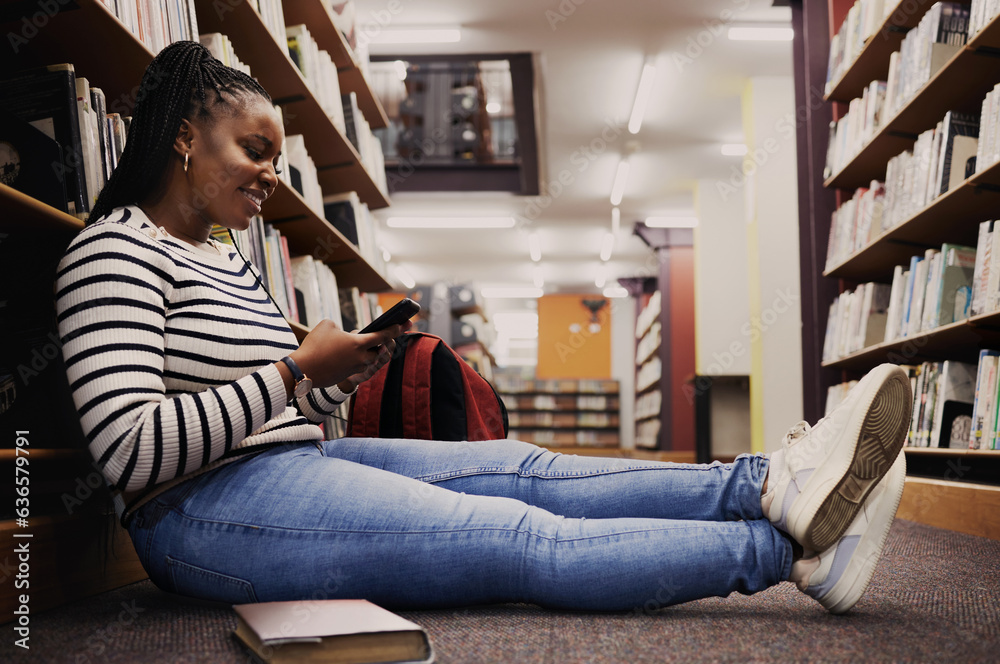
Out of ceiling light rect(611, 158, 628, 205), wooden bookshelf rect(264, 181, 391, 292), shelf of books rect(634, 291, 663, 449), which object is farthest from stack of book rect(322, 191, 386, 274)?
shelf of books rect(634, 291, 663, 449)

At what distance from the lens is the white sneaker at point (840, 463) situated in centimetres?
89

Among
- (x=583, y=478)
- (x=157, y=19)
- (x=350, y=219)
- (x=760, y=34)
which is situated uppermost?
(x=760, y=34)

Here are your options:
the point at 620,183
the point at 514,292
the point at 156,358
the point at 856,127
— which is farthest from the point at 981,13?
the point at 514,292

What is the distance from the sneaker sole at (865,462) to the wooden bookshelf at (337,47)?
2.17 meters

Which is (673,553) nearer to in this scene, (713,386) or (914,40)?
(914,40)

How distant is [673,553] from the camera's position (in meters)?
0.87

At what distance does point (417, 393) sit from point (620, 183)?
5469 millimetres

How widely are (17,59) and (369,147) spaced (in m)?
1.94

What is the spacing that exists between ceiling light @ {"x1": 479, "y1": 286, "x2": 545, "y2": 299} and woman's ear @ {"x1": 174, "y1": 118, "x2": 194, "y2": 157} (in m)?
10.2

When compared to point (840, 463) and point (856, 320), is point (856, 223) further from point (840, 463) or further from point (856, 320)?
point (840, 463)

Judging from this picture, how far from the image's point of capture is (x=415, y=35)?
457 cm

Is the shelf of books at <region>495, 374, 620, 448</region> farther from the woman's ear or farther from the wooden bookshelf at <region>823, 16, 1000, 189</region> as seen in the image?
the woman's ear

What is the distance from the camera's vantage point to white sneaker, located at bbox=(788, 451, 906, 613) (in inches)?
35.7

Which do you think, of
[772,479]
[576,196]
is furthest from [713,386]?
[772,479]
